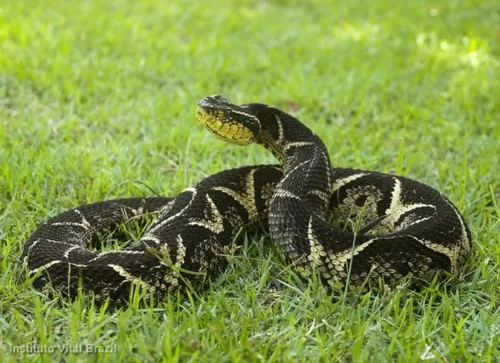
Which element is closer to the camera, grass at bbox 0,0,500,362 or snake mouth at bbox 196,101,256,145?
grass at bbox 0,0,500,362

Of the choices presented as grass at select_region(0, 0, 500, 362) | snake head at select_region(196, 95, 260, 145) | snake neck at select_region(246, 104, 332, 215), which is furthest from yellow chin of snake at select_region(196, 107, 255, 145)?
grass at select_region(0, 0, 500, 362)

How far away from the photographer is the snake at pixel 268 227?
3586 millimetres

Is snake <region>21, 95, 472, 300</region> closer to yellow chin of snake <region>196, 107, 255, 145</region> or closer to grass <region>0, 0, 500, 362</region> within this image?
yellow chin of snake <region>196, 107, 255, 145</region>

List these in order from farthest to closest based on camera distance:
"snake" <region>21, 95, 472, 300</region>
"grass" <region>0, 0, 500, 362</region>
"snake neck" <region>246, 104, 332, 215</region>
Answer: "snake neck" <region>246, 104, 332, 215</region>
"snake" <region>21, 95, 472, 300</region>
"grass" <region>0, 0, 500, 362</region>

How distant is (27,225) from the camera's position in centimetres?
427

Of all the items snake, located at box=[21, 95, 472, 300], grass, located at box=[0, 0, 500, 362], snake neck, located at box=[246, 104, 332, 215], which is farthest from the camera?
snake neck, located at box=[246, 104, 332, 215]

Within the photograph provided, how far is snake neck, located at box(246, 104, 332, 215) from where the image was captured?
4.26 meters

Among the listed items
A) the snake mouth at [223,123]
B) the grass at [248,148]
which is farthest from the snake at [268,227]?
the grass at [248,148]

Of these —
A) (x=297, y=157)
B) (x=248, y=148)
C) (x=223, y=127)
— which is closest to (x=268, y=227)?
(x=297, y=157)

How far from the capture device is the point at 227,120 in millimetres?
4375

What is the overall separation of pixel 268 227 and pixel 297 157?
1.78ft

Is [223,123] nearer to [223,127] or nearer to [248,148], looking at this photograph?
[223,127]

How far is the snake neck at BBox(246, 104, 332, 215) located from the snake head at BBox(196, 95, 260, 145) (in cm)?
17

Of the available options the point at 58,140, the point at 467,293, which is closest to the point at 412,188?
the point at 467,293
